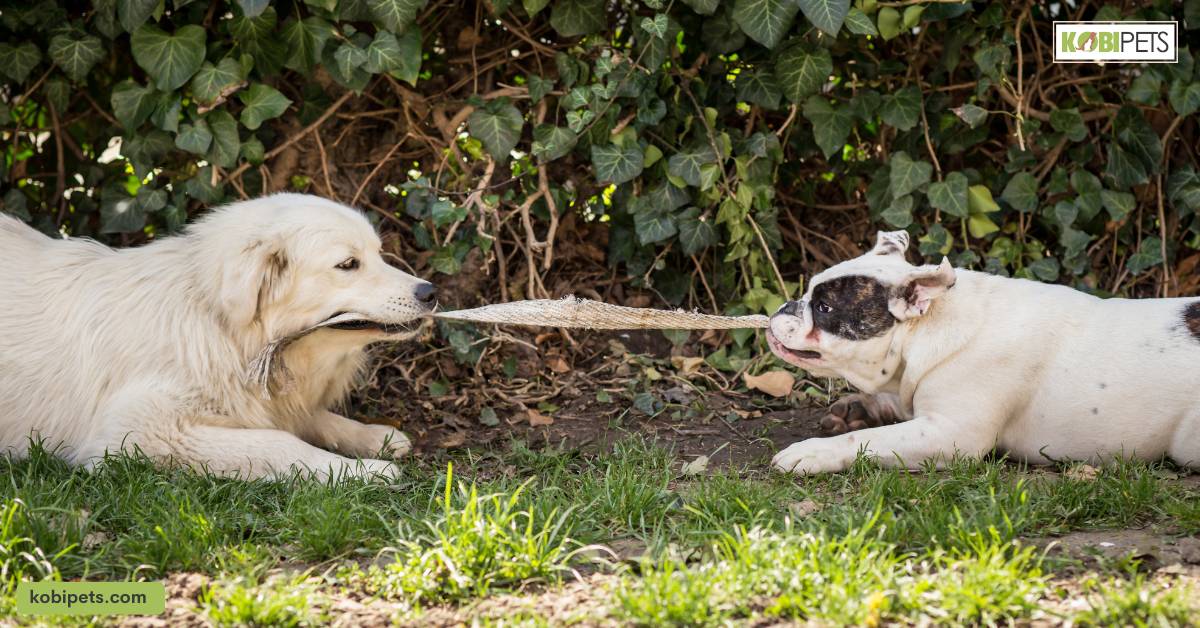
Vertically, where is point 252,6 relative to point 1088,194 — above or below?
above

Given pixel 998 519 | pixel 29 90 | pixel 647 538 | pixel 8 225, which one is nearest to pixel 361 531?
pixel 647 538

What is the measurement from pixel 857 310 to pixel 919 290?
262 millimetres

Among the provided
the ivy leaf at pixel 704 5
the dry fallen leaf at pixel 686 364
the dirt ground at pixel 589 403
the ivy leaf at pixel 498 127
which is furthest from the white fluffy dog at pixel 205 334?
the ivy leaf at pixel 704 5

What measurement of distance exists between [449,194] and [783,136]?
1860 mm

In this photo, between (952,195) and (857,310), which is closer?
(857,310)

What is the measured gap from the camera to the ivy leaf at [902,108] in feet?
19.0

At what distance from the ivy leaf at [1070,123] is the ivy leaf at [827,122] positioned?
1116 millimetres

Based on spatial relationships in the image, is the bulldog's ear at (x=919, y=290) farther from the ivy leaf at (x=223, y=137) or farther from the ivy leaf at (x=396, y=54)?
the ivy leaf at (x=223, y=137)

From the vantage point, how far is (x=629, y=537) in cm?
364

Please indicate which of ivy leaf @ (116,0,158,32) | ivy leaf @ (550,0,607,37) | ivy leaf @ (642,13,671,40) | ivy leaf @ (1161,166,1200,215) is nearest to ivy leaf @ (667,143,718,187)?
ivy leaf @ (642,13,671,40)

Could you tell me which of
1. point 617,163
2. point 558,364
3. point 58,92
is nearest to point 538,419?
point 558,364

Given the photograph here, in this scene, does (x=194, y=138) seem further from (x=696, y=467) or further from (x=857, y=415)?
(x=857, y=415)

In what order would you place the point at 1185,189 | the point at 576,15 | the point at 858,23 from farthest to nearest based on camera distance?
1. the point at 1185,189
2. the point at 576,15
3. the point at 858,23

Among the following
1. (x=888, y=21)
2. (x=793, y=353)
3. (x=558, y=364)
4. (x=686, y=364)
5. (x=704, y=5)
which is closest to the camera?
(x=793, y=353)
